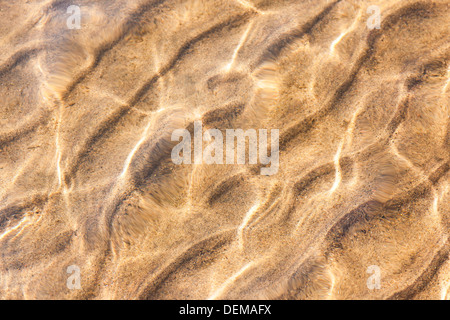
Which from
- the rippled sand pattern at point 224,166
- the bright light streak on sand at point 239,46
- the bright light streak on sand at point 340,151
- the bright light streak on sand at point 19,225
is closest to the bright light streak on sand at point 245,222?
the rippled sand pattern at point 224,166

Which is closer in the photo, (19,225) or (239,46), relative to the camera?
(19,225)

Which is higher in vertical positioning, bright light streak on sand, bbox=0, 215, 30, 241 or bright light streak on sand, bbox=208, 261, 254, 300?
bright light streak on sand, bbox=0, 215, 30, 241

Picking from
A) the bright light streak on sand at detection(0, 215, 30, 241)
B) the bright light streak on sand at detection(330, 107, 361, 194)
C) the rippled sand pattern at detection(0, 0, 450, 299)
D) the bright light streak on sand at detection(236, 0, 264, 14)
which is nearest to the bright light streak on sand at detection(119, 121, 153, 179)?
the rippled sand pattern at detection(0, 0, 450, 299)

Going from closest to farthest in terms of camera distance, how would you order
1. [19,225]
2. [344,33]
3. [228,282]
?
[228,282] < [19,225] < [344,33]

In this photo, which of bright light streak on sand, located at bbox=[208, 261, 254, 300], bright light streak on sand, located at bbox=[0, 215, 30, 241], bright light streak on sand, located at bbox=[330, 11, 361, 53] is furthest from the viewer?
bright light streak on sand, located at bbox=[330, 11, 361, 53]

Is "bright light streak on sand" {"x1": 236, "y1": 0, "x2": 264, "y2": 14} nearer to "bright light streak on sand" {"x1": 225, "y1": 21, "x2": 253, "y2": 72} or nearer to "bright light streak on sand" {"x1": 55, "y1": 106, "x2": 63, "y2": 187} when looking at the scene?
"bright light streak on sand" {"x1": 225, "y1": 21, "x2": 253, "y2": 72}

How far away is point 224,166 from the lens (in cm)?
160

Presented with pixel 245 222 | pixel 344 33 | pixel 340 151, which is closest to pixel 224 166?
pixel 245 222

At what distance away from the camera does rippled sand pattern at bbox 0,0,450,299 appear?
58.3 inches

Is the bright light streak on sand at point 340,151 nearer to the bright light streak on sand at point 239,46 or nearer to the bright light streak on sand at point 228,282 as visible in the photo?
the bright light streak on sand at point 228,282

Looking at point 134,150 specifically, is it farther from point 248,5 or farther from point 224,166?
point 248,5

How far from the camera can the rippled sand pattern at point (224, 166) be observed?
1481 mm

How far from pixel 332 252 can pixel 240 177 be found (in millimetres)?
544
